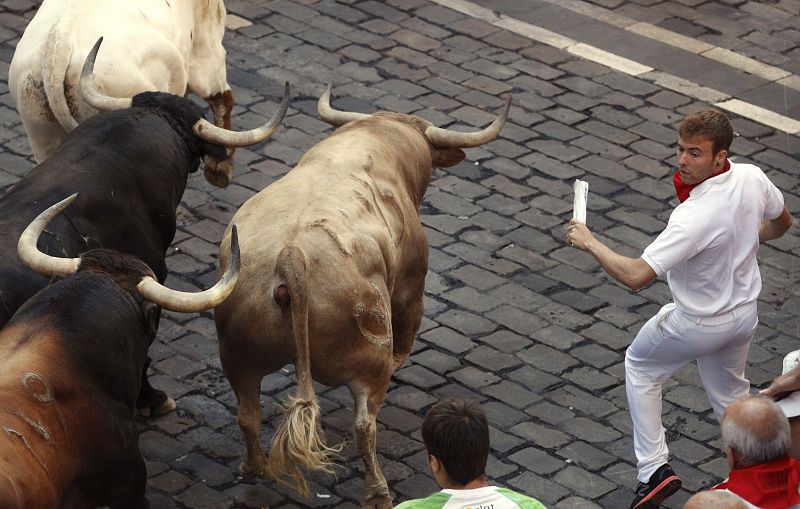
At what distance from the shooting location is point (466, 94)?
11.3 m

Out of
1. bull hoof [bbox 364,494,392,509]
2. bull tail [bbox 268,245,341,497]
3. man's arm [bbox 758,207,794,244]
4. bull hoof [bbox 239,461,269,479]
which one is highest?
man's arm [bbox 758,207,794,244]

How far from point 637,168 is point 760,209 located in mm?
3668

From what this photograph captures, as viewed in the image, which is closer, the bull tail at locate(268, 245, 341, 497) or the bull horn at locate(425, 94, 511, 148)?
the bull tail at locate(268, 245, 341, 497)

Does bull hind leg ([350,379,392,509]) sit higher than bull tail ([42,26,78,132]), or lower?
lower

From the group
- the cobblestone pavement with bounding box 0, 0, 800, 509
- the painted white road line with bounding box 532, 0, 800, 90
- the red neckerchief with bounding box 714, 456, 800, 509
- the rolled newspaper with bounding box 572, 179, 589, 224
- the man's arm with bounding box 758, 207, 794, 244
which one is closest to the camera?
the red neckerchief with bounding box 714, 456, 800, 509

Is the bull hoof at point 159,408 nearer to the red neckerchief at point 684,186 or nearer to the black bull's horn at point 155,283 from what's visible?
the black bull's horn at point 155,283

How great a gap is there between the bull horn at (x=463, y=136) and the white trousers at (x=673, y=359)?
5.95 ft

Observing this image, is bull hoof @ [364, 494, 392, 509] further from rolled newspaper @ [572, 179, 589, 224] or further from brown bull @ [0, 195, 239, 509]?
rolled newspaper @ [572, 179, 589, 224]

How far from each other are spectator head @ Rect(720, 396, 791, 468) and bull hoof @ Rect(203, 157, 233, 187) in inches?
190

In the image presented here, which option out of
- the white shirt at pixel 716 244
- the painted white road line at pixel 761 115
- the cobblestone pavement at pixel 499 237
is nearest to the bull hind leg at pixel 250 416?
the cobblestone pavement at pixel 499 237

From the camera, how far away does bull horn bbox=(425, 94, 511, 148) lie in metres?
8.15

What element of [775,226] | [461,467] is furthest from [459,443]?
[775,226]

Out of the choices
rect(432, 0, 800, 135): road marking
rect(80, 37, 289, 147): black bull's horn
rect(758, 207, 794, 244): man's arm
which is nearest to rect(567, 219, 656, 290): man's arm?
rect(758, 207, 794, 244): man's arm

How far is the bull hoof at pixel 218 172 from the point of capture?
9.20 metres
